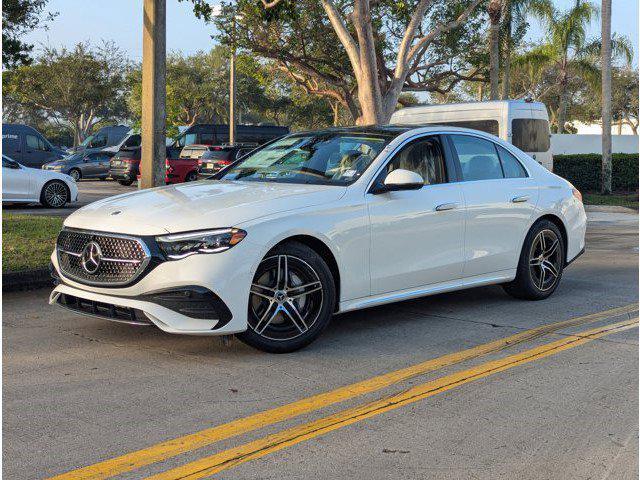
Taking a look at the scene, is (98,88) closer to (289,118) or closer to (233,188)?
(289,118)

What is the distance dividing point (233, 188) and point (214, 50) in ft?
190

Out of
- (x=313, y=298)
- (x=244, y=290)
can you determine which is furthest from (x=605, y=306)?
(x=244, y=290)

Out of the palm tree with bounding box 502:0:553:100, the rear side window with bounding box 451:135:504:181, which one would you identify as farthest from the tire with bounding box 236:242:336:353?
the palm tree with bounding box 502:0:553:100

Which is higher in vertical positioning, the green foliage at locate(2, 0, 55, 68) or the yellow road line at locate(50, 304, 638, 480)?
the green foliage at locate(2, 0, 55, 68)

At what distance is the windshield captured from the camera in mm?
6547

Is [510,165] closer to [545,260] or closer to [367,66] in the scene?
[545,260]

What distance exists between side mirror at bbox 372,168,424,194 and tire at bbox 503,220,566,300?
1811 mm

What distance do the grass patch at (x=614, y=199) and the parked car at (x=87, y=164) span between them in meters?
18.2

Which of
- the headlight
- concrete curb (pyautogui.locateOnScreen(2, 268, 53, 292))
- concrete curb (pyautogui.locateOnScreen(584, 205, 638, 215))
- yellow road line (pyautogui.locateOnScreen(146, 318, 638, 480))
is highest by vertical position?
the headlight

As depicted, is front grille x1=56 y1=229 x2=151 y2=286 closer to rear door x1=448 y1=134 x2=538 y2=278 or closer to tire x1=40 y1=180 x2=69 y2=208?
rear door x1=448 y1=134 x2=538 y2=278

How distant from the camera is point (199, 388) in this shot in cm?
502

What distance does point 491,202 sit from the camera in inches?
288

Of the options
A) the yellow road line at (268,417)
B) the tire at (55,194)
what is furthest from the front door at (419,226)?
the tire at (55,194)

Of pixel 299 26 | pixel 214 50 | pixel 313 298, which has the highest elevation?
pixel 214 50
